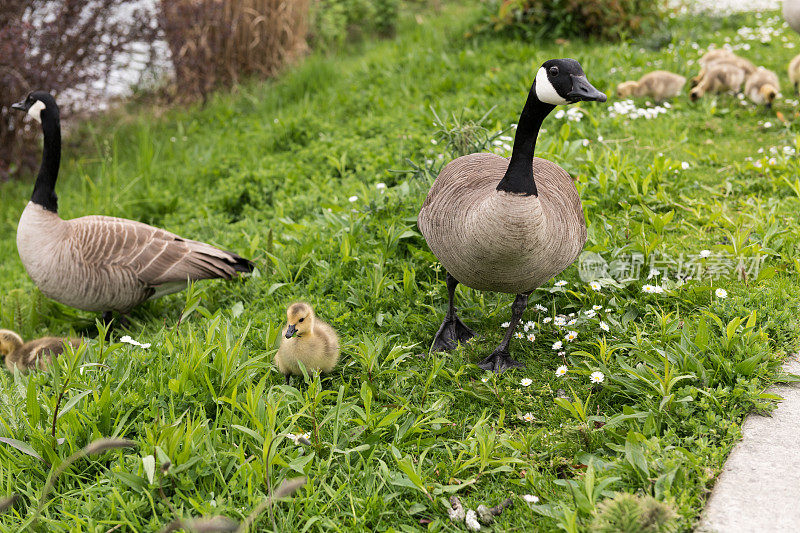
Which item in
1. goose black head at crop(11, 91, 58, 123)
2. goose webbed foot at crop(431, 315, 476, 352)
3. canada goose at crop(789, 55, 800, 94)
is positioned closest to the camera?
goose webbed foot at crop(431, 315, 476, 352)

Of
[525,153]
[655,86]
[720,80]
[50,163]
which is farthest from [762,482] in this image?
[720,80]

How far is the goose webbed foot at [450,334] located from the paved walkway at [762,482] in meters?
1.64

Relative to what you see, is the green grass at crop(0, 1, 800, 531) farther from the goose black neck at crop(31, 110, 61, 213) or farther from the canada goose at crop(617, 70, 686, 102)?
the goose black neck at crop(31, 110, 61, 213)

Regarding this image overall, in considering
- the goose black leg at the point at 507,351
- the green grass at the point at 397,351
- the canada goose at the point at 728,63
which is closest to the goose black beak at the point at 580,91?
the goose black leg at the point at 507,351

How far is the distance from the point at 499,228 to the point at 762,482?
5.15ft

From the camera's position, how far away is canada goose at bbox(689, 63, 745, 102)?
7.06 m

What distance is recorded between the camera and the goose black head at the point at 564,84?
3166 millimetres

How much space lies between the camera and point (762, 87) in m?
6.86

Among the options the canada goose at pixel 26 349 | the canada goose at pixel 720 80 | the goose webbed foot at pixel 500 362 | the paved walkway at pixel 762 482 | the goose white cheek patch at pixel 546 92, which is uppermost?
the goose white cheek patch at pixel 546 92

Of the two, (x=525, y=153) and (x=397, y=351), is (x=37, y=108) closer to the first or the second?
(x=397, y=351)

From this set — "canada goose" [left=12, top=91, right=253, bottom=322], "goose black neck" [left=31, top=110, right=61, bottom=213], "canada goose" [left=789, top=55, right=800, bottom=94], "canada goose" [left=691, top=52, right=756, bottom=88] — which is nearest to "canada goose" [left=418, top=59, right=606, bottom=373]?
"canada goose" [left=12, top=91, right=253, bottom=322]

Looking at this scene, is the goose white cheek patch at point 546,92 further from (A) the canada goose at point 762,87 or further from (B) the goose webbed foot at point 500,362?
(A) the canada goose at point 762,87

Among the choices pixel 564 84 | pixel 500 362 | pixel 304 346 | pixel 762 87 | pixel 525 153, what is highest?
pixel 564 84

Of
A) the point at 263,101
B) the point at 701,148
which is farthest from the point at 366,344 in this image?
the point at 263,101
